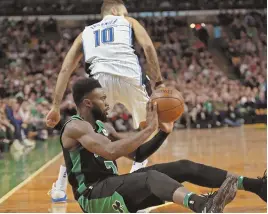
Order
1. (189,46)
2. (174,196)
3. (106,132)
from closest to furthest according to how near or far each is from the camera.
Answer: (174,196) < (106,132) < (189,46)

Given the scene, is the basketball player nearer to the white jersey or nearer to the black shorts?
the black shorts

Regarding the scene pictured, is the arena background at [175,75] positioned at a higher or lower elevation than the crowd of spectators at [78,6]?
lower

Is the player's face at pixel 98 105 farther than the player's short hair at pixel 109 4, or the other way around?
the player's short hair at pixel 109 4

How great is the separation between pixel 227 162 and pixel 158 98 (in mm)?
4072

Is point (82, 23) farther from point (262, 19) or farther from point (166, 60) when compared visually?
point (262, 19)

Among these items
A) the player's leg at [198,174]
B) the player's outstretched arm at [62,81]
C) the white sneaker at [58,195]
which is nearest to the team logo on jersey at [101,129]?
the player's leg at [198,174]

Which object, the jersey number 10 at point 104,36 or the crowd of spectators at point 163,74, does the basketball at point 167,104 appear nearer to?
the jersey number 10 at point 104,36

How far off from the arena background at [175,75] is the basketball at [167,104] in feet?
10.3

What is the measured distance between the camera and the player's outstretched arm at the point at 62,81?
473 cm

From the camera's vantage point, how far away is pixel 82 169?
352cm

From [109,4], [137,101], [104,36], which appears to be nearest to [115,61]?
[104,36]

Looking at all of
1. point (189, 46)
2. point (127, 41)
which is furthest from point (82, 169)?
point (189, 46)

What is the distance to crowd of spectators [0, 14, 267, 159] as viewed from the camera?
14773 mm

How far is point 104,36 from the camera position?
4.96 metres
